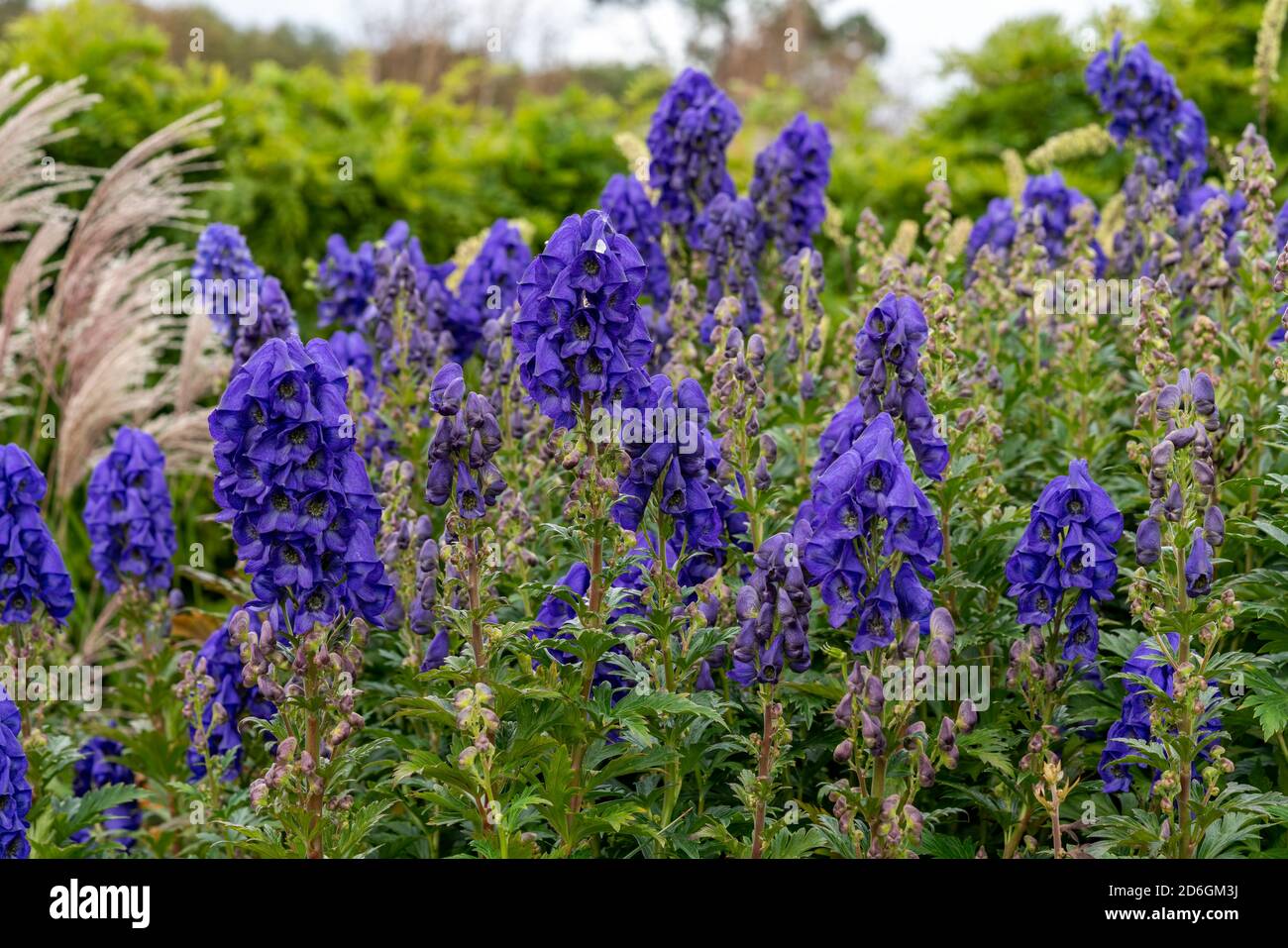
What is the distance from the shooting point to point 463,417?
329 centimetres

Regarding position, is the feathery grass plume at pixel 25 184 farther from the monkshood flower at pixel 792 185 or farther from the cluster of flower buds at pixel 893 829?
the cluster of flower buds at pixel 893 829

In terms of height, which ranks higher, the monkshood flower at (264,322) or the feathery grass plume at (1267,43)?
the feathery grass plume at (1267,43)

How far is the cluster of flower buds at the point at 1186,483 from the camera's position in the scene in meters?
3.30

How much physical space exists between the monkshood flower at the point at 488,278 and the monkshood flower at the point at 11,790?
104 inches

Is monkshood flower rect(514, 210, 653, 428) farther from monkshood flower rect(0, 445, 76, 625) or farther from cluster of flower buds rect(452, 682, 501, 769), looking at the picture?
monkshood flower rect(0, 445, 76, 625)

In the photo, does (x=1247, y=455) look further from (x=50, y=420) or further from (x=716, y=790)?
(x=50, y=420)

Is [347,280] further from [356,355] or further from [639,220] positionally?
[639,220]

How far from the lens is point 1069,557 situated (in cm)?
352

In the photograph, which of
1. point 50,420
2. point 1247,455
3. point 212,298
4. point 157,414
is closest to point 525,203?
point 157,414

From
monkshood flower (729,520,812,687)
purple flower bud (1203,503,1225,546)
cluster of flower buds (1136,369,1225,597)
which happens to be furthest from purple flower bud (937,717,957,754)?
purple flower bud (1203,503,1225,546)

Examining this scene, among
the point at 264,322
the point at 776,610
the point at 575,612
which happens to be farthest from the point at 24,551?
the point at 776,610

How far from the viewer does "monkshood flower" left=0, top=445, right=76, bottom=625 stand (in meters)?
4.22

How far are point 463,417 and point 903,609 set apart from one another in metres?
1.13

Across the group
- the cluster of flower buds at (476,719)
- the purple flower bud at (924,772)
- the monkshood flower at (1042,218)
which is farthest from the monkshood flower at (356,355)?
the purple flower bud at (924,772)
